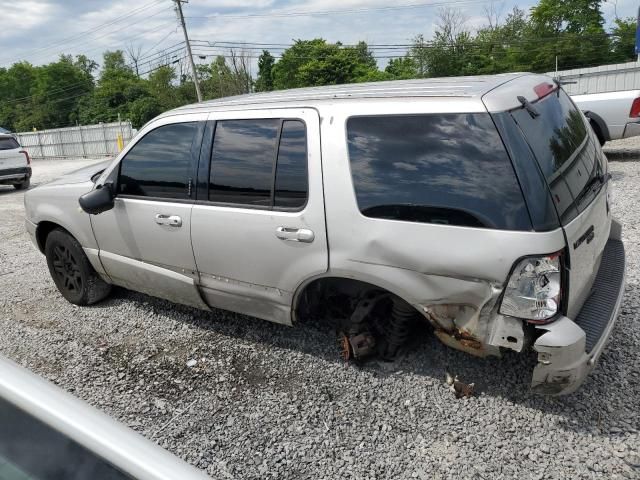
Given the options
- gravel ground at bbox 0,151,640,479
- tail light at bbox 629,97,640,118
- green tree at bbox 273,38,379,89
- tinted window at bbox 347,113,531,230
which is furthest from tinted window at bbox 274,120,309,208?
green tree at bbox 273,38,379,89

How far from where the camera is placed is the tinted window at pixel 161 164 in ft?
12.0

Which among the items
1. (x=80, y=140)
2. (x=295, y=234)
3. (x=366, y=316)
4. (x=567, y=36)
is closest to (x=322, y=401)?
(x=366, y=316)

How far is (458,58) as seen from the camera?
55281 mm

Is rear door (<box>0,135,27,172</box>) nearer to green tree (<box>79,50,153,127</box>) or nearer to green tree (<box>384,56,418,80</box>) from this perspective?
green tree (<box>79,50,153,127</box>)

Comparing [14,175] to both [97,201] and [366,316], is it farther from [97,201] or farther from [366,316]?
[366,316]

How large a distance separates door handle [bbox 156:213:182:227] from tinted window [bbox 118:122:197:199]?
154 millimetres

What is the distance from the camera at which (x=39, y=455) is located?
102 centimetres

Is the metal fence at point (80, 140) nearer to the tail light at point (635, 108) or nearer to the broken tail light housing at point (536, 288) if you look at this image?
the tail light at point (635, 108)

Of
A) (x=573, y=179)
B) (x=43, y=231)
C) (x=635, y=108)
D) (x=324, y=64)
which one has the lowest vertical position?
(x=43, y=231)

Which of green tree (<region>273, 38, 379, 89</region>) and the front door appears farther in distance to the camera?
green tree (<region>273, 38, 379, 89</region>)

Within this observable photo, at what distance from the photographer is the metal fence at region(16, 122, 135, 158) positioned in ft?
92.8

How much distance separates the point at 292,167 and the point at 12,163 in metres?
13.6

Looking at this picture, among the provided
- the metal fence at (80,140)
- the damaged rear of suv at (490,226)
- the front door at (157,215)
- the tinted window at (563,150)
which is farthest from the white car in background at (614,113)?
the metal fence at (80,140)

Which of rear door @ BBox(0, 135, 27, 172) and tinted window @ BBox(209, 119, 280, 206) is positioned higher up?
tinted window @ BBox(209, 119, 280, 206)
